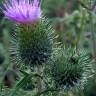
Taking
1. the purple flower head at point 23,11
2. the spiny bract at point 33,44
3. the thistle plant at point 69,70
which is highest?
the purple flower head at point 23,11

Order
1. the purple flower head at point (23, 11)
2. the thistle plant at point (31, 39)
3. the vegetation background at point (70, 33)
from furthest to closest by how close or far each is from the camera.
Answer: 1. the vegetation background at point (70, 33)
2. the thistle plant at point (31, 39)
3. the purple flower head at point (23, 11)

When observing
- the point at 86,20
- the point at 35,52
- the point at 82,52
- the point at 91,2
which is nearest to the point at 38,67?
the point at 35,52

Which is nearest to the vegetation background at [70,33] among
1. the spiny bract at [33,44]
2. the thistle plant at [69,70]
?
the thistle plant at [69,70]

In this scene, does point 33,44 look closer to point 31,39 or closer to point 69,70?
point 31,39

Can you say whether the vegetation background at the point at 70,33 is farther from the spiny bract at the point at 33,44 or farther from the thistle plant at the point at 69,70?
the spiny bract at the point at 33,44

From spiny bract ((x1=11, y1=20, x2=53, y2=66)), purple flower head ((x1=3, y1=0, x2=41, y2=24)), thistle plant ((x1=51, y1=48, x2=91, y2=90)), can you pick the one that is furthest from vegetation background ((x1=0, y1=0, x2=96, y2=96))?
purple flower head ((x1=3, y1=0, x2=41, y2=24))

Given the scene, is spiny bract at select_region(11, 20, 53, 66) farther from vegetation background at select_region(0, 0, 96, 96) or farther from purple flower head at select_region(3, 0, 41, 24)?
vegetation background at select_region(0, 0, 96, 96)
